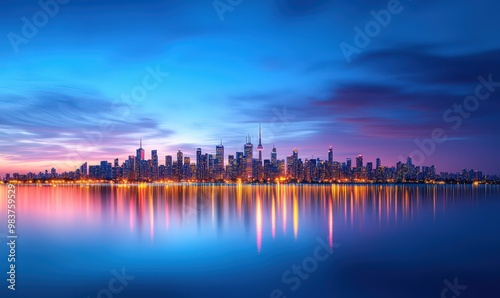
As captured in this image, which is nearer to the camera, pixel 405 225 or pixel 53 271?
pixel 53 271

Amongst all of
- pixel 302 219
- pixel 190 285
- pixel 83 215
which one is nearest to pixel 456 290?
pixel 190 285

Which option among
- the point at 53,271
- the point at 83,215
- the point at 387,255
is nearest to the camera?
the point at 53,271

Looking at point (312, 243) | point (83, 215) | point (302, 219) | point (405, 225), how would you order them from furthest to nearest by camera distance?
point (83, 215) → point (302, 219) → point (405, 225) → point (312, 243)

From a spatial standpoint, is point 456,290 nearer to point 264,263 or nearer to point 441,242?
point 264,263

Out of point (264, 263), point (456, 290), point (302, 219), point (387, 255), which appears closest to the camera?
point (456, 290)

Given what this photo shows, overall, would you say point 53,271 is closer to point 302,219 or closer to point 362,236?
point 362,236

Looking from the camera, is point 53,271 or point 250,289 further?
point 53,271

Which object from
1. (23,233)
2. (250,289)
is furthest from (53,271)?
(23,233)

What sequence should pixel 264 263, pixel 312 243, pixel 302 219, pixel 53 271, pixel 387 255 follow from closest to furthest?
pixel 53 271 → pixel 264 263 → pixel 387 255 → pixel 312 243 → pixel 302 219
